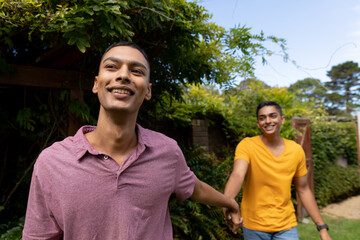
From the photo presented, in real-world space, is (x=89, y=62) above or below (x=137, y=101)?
above

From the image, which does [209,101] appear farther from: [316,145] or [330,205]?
[330,205]

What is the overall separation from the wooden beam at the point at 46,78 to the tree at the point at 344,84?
3775 centimetres

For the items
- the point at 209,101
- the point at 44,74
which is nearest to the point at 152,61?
A: the point at 44,74

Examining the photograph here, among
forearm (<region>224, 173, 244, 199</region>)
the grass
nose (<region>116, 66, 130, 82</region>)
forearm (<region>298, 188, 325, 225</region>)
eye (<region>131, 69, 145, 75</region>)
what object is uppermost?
eye (<region>131, 69, 145, 75</region>)

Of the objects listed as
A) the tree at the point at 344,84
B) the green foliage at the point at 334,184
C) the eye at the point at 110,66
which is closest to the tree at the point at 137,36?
the eye at the point at 110,66

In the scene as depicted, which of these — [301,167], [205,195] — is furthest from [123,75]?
[301,167]

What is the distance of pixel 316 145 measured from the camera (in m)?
9.12

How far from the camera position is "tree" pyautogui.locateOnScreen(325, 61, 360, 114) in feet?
117

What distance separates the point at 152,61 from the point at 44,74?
4.92 feet

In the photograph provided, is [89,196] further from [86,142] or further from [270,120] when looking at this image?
[270,120]

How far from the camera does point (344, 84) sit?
37469 millimetres

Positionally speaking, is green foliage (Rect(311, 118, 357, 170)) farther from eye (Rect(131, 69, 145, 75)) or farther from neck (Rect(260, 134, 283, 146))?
eye (Rect(131, 69, 145, 75))

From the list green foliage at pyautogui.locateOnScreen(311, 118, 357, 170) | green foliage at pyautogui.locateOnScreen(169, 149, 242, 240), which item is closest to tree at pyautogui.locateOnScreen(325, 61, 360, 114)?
green foliage at pyautogui.locateOnScreen(311, 118, 357, 170)

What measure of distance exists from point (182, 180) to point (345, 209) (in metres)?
8.88
